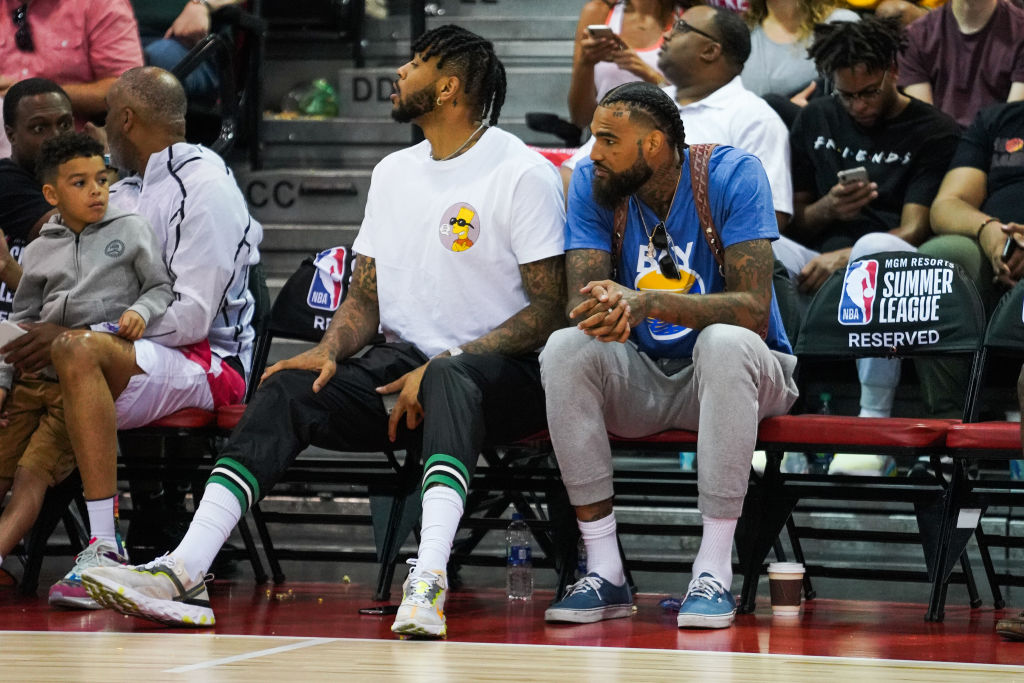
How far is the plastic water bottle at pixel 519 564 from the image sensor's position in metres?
4.01

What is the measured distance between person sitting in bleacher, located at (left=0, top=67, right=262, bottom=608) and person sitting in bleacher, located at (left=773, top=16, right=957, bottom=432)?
1799mm

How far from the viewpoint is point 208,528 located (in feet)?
11.2

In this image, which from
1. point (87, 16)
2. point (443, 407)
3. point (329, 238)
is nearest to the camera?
point (443, 407)

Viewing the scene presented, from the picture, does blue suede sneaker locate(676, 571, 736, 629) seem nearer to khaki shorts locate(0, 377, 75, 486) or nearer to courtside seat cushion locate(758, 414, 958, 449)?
courtside seat cushion locate(758, 414, 958, 449)

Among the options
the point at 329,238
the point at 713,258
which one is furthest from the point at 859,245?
the point at 329,238

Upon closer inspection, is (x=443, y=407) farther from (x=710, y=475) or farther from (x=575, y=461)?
(x=710, y=475)

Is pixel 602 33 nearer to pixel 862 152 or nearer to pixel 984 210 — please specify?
pixel 862 152

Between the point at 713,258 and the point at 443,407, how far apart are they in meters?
0.86

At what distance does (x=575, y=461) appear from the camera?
11.7 ft

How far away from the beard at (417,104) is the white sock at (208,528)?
1.24 meters

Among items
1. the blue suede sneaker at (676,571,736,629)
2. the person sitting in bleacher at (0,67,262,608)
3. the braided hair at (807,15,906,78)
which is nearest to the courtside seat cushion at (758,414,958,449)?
the blue suede sneaker at (676,571,736,629)

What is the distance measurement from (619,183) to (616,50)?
1767 mm

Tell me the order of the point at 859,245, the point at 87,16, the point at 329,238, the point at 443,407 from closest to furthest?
the point at 443,407, the point at 859,245, the point at 87,16, the point at 329,238

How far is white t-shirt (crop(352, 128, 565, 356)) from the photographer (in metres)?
3.91
